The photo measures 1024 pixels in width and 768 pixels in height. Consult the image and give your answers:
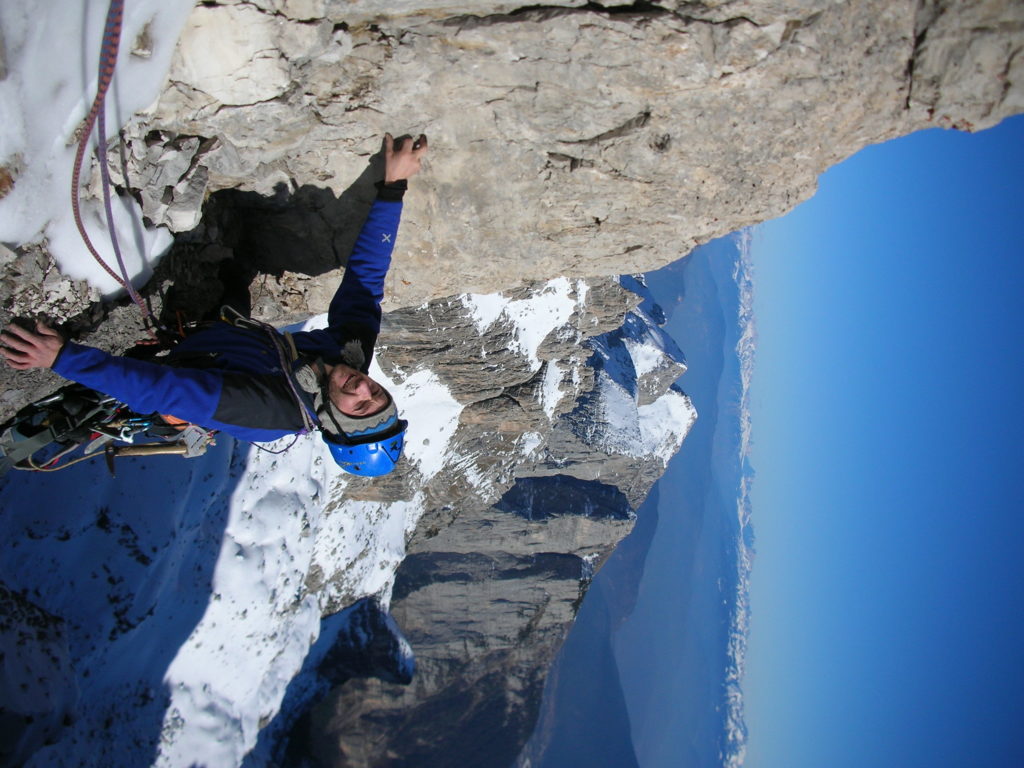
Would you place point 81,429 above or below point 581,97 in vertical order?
below

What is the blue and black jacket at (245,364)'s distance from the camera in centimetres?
→ 291

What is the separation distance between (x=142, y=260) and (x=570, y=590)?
57.5ft

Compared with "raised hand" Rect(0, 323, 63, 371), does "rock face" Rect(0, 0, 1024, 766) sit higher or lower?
higher

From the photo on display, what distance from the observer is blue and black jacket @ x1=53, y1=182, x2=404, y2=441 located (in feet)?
9.53

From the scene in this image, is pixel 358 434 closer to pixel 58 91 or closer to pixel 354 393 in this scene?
pixel 354 393

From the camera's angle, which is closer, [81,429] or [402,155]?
[81,429]

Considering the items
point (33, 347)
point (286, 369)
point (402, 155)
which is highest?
point (402, 155)

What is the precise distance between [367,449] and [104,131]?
7.85 ft

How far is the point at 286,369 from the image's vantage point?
3.35m

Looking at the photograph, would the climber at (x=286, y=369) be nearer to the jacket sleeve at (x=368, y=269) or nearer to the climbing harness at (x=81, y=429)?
the jacket sleeve at (x=368, y=269)

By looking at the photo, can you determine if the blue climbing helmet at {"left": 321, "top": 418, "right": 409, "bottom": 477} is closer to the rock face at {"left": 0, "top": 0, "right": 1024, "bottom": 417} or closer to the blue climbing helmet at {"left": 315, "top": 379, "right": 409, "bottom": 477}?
the blue climbing helmet at {"left": 315, "top": 379, "right": 409, "bottom": 477}

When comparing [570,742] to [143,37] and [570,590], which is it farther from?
[143,37]

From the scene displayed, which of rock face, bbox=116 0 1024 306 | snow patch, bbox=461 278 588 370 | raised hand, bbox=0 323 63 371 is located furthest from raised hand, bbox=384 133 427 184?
snow patch, bbox=461 278 588 370

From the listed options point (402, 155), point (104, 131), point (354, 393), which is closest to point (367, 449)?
point (354, 393)
